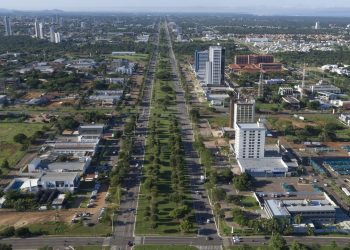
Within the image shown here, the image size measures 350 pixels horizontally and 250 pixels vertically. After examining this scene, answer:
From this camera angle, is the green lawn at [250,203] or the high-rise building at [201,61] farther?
the high-rise building at [201,61]

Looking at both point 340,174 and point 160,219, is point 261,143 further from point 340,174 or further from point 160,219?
point 160,219

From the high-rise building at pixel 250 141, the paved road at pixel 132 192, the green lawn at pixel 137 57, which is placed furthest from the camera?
the green lawn at pixel 137 57

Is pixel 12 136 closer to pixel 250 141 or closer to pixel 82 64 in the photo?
pixel 250 141

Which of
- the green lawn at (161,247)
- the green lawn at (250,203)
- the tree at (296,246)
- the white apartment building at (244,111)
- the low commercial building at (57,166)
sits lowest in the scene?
the green lawn at (161,247)

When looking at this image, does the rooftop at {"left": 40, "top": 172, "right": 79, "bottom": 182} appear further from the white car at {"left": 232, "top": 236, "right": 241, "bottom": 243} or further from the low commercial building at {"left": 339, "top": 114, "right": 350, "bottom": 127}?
the low commercial building at {"left": 339, "top": 114, "right": 350, "bottom": 127}

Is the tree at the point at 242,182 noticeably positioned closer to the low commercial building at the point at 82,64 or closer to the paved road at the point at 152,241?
the paved road at the point at 152,241

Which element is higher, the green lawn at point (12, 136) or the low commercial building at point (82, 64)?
the low commercial building at point (82, 64)

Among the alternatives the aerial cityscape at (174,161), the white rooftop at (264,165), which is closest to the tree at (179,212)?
the aerial cityscape at (174,161)

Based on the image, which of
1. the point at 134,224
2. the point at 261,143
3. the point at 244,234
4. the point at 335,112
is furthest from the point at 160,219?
the point at 335,112
